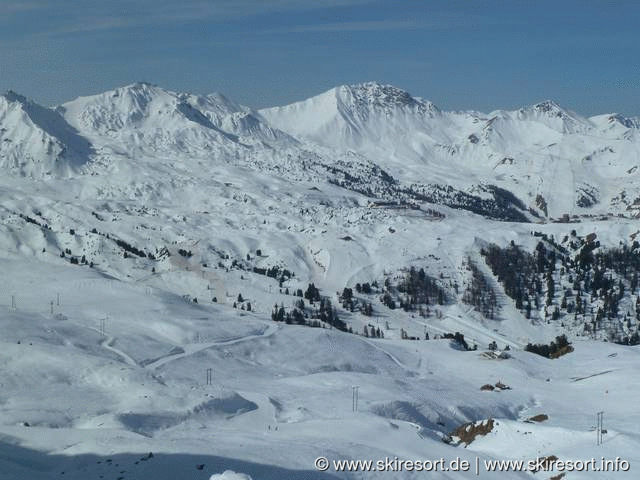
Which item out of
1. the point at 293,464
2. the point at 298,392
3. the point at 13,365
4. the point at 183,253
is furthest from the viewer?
the point at 183,253

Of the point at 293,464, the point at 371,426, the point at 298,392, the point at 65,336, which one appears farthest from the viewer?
the point at 65,336

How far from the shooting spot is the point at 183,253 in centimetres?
16250

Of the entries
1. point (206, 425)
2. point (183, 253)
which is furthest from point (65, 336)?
point (183, 253)

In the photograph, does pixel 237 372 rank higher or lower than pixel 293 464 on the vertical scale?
higher

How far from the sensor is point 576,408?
63.2 m

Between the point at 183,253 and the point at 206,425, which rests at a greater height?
the point at 183,253

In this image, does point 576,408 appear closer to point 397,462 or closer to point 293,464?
point 397,462

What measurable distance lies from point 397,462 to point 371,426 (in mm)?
9221

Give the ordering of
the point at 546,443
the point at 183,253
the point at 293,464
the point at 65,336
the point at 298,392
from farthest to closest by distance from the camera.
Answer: the point at 183,253, the point at 65,336, the point at 298,392, the point at 546,443, the point at 293,464

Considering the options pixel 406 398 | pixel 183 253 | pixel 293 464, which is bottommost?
pixel 293 464

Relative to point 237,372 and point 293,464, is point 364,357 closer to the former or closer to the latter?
point 237,372

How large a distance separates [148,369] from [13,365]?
456 inches

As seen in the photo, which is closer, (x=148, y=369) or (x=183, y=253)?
(x=148, y=369)

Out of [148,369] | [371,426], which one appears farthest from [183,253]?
[371,426]
